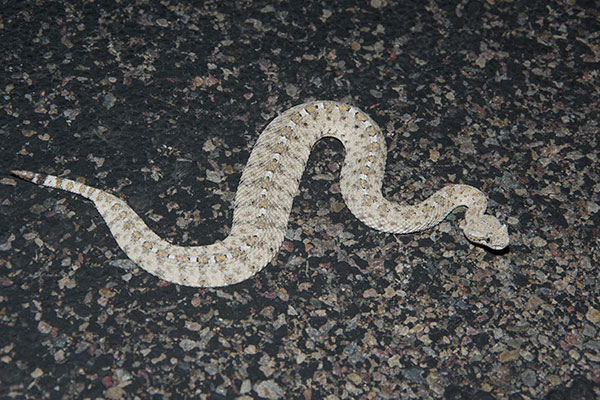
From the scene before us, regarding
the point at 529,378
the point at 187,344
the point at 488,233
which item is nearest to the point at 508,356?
the point at 529,378

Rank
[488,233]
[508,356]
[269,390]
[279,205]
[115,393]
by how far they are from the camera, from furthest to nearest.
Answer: [279,205] < [488,233] < [508,356] < [269,390] < [115,393]

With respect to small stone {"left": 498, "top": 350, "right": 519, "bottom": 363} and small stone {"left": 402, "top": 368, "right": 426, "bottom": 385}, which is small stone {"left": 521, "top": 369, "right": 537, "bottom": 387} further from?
small stone {"left": 402, "top": 368, "right": 426, "bottom": 385}

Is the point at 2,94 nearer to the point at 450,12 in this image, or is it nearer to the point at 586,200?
the point at 450,12

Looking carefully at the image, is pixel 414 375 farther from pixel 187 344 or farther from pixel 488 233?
pixel 187 344

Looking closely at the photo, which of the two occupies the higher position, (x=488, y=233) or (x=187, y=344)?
(x=488, y=233)

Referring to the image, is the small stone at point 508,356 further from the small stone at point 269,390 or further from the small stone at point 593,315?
the small stone at point 269,390

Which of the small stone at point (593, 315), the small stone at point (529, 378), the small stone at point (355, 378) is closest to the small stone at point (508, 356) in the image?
the small stone at point (529, 378)

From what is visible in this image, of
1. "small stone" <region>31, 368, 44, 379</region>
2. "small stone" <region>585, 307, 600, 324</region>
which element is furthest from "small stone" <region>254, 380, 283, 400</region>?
"small stone" <region>585, 307, 600, 324</region>
